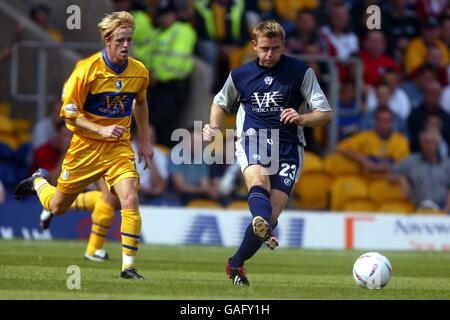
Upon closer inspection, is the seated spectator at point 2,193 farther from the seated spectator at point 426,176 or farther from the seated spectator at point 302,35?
the seated spectator at point 426,176

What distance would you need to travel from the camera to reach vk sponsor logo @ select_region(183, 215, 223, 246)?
59.9 ft

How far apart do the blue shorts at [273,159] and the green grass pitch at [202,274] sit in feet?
3.22

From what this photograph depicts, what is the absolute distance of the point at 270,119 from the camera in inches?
425

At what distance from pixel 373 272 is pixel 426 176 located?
934 cm

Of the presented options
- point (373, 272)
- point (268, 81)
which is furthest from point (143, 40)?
point (373, 272)

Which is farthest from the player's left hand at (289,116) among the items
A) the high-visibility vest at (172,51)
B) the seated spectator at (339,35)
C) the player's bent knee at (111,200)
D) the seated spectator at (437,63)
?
the seated spectator at (437,63)

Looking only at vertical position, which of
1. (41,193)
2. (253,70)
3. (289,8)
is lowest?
(41,193)

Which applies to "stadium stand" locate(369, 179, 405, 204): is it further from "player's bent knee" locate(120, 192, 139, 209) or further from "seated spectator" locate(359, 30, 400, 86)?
"player's bent knee" locate(120, 192, 139, 209)

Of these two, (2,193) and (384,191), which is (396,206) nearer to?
(384,191)

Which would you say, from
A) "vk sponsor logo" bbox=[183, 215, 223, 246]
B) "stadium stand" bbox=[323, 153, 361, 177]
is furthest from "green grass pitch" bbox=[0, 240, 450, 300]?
"stadium stand" bbox=[323, 153, 361, 177]
